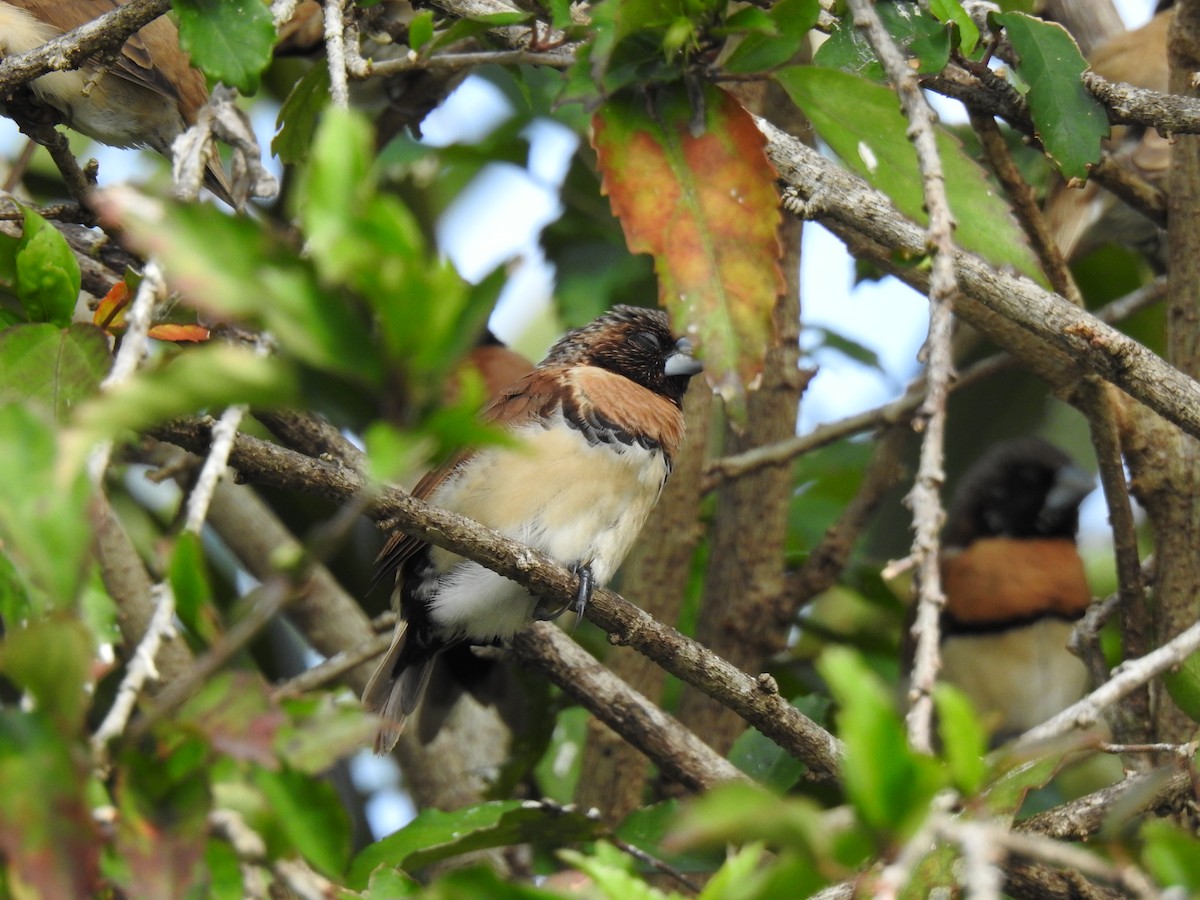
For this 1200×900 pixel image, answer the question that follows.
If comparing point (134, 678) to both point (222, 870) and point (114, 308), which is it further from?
point (114, 308)

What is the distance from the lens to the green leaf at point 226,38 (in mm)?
2186

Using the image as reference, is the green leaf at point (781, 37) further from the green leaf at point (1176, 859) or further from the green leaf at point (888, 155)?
the green leaf at point (1176, 859)

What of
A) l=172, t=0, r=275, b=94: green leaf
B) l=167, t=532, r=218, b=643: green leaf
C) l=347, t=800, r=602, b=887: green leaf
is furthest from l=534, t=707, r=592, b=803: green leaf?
l=167, t=532, r=218, b=643: green leaf

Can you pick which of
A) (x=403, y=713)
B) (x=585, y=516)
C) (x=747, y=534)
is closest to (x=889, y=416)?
(x=747, y=534)

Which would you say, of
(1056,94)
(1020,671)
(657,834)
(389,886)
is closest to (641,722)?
(657,834)

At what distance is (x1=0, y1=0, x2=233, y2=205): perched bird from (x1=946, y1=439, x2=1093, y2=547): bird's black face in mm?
3502

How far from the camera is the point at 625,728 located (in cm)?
322

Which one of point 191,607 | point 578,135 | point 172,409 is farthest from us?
point 578,135

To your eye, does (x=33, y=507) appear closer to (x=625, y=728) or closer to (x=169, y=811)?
(x=169, y=811)

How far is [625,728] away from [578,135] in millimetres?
2390

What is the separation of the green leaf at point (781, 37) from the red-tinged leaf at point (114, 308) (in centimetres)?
107

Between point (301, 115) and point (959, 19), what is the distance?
1478 millimetres

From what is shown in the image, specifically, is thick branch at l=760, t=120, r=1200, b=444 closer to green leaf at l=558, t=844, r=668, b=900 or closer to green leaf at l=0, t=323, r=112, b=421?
green leaf at l=0, t=323, r=112, b=421

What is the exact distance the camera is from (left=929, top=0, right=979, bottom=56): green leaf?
90.0 inches
